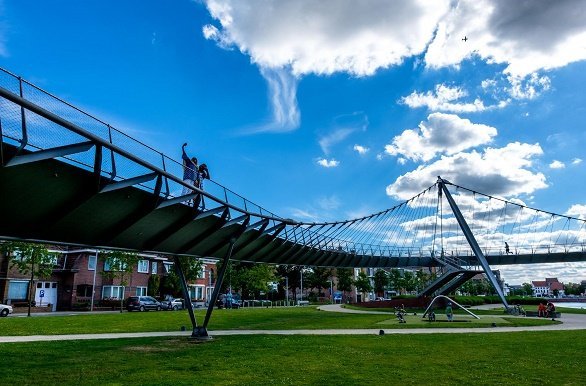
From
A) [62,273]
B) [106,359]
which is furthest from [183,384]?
[62,273]

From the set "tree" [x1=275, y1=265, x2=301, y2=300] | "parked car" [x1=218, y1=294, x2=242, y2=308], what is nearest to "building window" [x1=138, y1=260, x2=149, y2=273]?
"parked car" [x1=218, y1=294, x2=242, y2=308]

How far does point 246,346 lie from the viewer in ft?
61.0

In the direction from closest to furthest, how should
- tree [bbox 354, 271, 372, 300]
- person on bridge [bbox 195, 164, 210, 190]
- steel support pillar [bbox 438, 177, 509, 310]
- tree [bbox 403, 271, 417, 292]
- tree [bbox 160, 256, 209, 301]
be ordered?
person on bridge [bbox 195, 164, 210, 190] → steel support pillar [bbox 438, 177, 509, 310] → tree [bbox 160, 256, 209, 301] → tree [bbox 354, 271, 372, 300] → tree [bbox 403, 271, 417, 292]

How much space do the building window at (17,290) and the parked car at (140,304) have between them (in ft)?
40.9

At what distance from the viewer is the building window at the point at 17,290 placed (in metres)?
48.6

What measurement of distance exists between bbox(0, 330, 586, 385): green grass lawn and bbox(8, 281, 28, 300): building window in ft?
120

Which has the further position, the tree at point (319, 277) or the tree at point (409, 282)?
the tree at point (409, 282)

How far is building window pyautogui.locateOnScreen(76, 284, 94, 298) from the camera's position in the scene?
55844 mm

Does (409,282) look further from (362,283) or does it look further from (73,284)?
(73,284)

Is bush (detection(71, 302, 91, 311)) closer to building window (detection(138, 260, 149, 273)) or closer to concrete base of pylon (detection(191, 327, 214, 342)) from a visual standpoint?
building window (detection(138, 260, 149, 273))

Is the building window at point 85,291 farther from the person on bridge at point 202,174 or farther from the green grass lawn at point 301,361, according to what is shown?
the person on bridge at point 202,174

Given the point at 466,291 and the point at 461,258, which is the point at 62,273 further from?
the point at 466,291

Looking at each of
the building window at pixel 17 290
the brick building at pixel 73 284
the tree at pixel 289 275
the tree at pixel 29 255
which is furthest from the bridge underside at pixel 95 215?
the tree at pixel 289 275

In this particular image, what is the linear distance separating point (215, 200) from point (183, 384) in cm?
914
